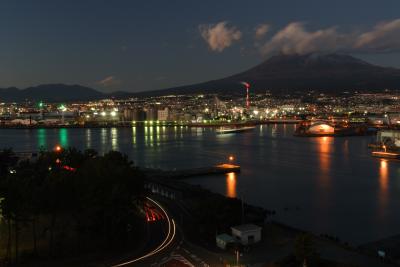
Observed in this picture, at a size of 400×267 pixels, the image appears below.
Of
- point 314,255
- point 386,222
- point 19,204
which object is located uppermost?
point 19,204

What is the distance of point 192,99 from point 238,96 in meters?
4.81

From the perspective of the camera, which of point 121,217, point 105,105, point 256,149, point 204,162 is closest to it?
point 121,217

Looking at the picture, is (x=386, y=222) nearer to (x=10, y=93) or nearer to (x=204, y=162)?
(x=204, y=162)

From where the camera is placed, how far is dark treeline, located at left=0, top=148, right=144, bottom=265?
2451 millimetres

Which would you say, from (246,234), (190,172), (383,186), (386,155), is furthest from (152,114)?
(246,234)

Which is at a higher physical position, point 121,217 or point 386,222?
point 121,217

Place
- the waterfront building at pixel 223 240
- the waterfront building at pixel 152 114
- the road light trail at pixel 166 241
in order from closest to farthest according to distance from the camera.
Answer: the road light trail at pixel 166 241
the waterfront building at pixel 223 240
the waterfront building at pixel 152 114

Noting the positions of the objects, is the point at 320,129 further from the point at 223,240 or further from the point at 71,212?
the point at 71,212

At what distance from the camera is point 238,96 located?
4019cm

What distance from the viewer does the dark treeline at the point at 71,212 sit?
2451mm

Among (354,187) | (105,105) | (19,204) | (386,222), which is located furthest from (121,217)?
(105,105)

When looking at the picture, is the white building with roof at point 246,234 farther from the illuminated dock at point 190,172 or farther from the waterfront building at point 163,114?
the waterfront building at point 163,114

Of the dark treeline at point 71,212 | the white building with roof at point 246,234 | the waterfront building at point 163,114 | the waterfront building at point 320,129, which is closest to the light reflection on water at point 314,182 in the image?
the white building with roof at point 246,234

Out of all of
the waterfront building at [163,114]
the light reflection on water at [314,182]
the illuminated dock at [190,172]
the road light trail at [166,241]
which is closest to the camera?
the road light trail at [166,241]
